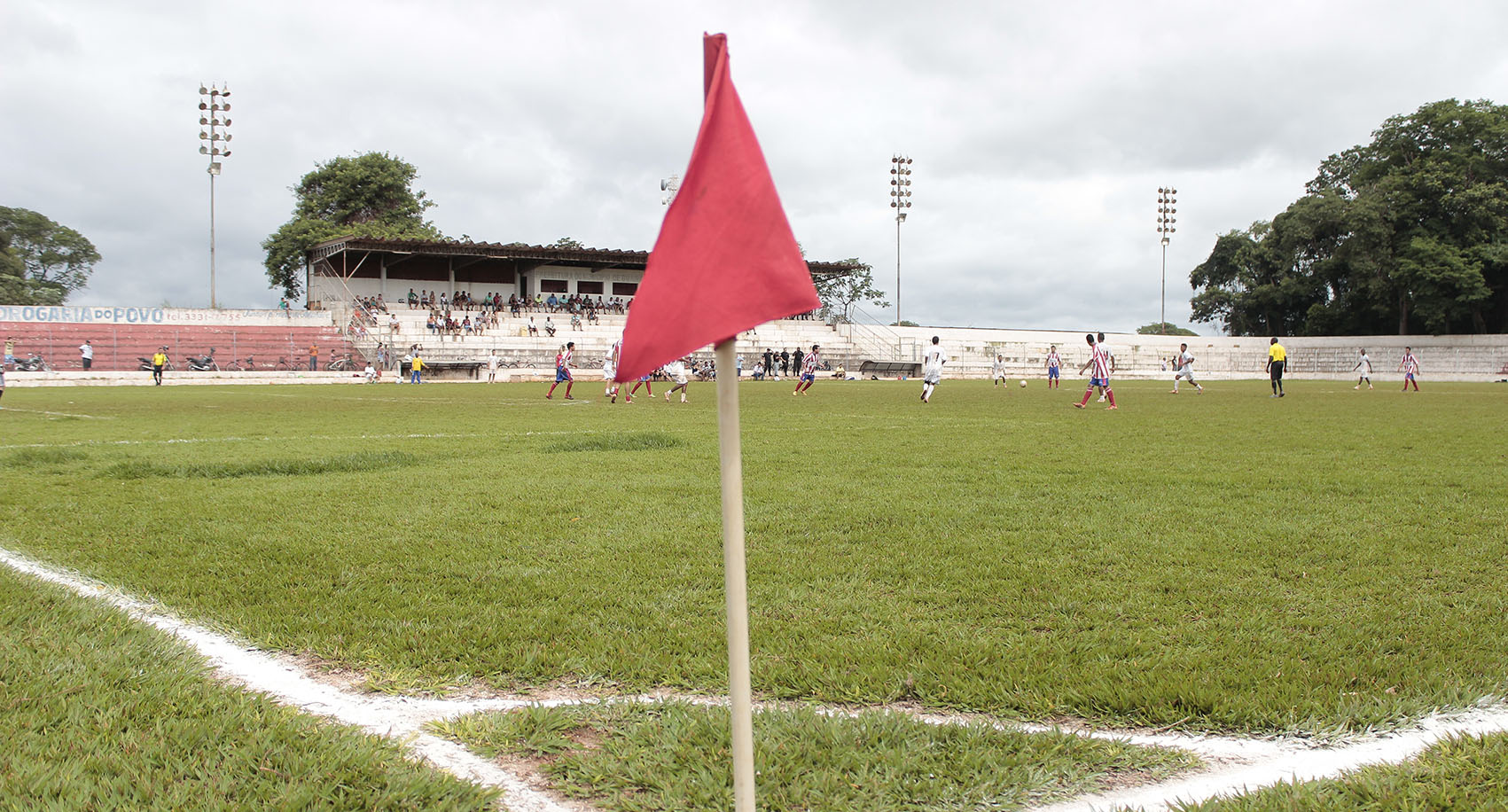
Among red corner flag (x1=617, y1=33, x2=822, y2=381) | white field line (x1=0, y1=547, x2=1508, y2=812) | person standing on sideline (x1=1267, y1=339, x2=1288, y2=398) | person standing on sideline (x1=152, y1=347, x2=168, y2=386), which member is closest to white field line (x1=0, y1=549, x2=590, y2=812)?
white field line (x1=0, y1=547, x2=1508, y2=812)

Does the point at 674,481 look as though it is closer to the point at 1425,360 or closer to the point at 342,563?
the point at 342,563

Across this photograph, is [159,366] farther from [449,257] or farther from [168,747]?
[168,747]

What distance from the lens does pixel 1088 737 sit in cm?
262

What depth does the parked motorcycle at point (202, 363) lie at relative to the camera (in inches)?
1522

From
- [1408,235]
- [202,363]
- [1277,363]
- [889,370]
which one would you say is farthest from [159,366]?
[1408,235]

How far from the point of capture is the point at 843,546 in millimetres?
5086

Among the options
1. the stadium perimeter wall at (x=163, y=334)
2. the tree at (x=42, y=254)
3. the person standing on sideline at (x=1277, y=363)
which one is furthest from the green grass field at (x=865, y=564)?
the tree at (x=42, y=254)

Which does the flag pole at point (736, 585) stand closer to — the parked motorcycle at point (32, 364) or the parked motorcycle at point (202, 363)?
the parked motorcycle at point (202, 363)

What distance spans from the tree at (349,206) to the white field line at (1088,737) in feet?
190

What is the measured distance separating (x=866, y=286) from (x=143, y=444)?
66.1 metres

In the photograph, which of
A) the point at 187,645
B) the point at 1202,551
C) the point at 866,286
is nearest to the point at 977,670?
the point at 1202,551

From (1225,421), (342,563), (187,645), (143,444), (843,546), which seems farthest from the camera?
(1225,421)

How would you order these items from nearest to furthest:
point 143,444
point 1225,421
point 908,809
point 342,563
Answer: point 908,809, point 342,563, point 143,444, point 1225,421

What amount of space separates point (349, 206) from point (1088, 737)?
62485mm
